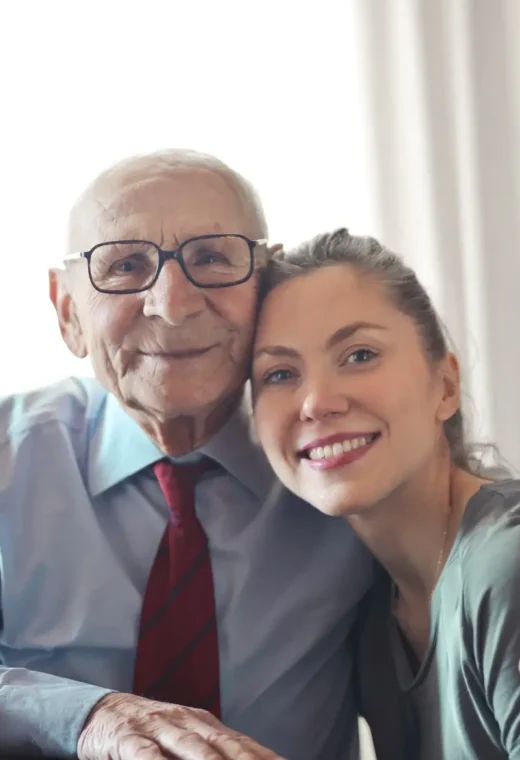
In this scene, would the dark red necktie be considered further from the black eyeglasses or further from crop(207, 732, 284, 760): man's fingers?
the black eyeglasses

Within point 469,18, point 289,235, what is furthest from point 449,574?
point 469,18

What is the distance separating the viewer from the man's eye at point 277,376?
3.55 feet

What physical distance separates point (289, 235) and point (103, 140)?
41 centimetres

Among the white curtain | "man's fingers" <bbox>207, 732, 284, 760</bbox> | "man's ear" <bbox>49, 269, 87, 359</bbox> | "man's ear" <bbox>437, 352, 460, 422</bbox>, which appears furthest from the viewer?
the white curtain

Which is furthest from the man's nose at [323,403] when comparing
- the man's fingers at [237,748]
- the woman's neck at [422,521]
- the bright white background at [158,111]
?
the bright white background at [158,111]

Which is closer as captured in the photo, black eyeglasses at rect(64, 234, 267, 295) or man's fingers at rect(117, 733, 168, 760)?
man's fingers at rect(117, 733, 168, 760)

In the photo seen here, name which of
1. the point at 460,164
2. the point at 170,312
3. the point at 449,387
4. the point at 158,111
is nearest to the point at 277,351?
the point at 170,312

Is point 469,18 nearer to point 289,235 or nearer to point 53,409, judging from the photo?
point 289,235

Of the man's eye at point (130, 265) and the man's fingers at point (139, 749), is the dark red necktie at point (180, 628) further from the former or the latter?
the man's eye at point (130, 265)

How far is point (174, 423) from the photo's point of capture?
→ 3.79ft

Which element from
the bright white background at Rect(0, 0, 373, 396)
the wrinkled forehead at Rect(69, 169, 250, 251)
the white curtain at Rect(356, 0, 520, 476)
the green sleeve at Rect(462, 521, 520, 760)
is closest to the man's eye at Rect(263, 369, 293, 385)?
the wrinkled forehead at Rect(69, 169, 250, 251)

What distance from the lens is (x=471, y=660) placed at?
36.9 inches

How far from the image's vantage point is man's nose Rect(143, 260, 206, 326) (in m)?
1.07

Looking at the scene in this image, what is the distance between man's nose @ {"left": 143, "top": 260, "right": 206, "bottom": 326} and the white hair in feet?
0.48
